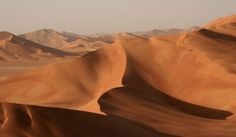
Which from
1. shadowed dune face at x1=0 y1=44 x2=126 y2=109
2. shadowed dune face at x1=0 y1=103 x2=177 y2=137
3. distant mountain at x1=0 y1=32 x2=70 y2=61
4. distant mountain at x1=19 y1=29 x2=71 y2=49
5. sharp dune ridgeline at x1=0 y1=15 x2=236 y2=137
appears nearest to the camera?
Answer: shadowed dune face at x1=0 y1=103 x2=177 y2=137

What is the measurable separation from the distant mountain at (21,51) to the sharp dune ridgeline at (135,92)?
36.5 meters

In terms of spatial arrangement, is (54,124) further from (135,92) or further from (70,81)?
(70,81)

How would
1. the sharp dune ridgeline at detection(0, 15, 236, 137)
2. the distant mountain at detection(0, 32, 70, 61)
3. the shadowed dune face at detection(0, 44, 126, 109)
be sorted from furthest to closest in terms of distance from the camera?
1. the distant mountain at detection(0, 32, 70, 61)
2. the shadowed dune face at detection(0, 44, 126, 109)
3. the sharp dune ridgeline at detection(0, 15, 236, 137)

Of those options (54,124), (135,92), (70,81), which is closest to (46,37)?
(70,81)

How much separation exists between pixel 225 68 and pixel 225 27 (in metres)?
11.5

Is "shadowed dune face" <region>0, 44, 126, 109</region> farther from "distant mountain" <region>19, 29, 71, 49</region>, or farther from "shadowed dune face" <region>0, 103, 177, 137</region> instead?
"distant mountain" <region>19, 29, 71, 49</region>

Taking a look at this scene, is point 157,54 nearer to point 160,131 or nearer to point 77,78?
point 77,78

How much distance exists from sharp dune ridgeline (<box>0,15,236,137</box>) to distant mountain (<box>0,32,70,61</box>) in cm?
3650

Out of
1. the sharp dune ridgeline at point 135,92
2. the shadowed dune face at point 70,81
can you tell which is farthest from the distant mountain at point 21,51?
the sharp dune ridgeline at point 135,92

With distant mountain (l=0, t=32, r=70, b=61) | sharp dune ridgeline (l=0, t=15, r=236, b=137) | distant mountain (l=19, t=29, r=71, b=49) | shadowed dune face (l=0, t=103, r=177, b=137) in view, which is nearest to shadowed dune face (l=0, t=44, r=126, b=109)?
sharp dune ridgeline (l=0, t=15, r=236, b=137)

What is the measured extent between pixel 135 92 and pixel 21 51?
5150 centimetres

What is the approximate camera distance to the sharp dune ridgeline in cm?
1007

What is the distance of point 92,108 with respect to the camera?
50.4 feet

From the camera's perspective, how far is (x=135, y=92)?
1959cm
